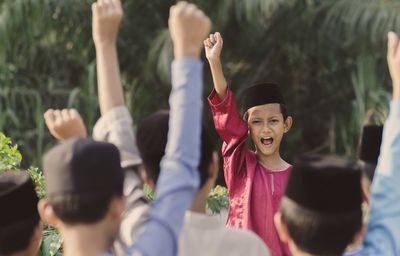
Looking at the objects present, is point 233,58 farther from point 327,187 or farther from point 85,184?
point 85,184

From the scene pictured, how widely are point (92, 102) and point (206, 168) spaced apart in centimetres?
700

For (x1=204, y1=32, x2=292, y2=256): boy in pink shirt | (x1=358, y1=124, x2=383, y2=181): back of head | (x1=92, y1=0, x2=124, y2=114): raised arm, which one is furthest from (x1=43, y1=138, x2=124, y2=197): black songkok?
(x1=204, y1=32, x2=292, y2=256): boy in pink shirt

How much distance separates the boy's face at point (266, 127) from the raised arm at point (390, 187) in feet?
4.91

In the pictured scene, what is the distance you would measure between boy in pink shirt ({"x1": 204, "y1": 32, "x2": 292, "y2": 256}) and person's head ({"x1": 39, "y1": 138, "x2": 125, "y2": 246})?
1.40 meters

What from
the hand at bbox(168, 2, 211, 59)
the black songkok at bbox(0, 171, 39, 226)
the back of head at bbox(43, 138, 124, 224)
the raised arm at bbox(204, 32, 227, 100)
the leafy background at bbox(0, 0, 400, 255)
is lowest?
the leafy background at bbox(0, 0, 400, 255)

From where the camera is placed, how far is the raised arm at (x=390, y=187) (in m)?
1.86

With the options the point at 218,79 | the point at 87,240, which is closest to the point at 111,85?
the point at 87,240

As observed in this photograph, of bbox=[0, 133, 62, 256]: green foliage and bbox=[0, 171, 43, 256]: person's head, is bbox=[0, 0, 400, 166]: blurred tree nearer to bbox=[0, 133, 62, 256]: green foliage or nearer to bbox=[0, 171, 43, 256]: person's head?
bbox=[0, 133, 62, 256]: green foliage

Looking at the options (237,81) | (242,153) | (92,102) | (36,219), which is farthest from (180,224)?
(237,81)

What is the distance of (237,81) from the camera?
1000 centimetres

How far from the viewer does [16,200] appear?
207 centimetres

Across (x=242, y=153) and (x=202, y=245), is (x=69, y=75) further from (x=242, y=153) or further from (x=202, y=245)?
(x=202, y=245)

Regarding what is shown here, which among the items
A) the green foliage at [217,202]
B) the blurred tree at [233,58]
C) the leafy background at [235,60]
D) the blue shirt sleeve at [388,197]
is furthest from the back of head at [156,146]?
the blurred tree at [233,58]

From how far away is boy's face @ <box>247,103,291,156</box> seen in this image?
338cm
